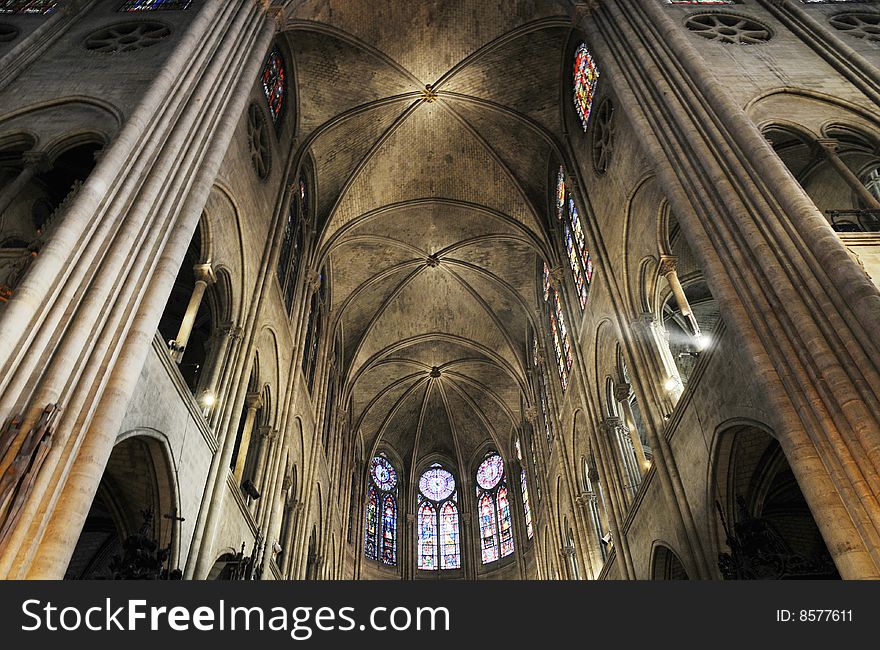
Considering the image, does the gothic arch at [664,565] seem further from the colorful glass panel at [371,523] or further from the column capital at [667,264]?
the colorful glass panel at [371,523]

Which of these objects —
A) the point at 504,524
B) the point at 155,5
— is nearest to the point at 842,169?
the point at 155,5

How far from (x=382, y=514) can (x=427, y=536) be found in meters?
2.07

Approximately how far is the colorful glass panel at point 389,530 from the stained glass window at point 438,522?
3.42 feet

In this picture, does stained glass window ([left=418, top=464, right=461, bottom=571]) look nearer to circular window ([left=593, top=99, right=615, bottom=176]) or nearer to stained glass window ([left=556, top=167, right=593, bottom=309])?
stained glass window ([left=556, top=167, right=593, bottom=309])

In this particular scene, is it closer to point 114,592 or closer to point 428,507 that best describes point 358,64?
point 114,592


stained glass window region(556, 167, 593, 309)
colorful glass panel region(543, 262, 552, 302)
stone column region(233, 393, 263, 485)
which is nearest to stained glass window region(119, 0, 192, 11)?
stone column region(233, 393, 263, 485)

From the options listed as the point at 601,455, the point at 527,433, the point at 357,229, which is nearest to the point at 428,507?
the point at 527,433

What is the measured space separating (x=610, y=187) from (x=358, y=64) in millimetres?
7517

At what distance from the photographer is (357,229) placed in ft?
67.4

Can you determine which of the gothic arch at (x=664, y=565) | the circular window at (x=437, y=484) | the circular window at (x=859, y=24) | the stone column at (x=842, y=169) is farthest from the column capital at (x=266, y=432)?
the circular window at (x=437, y=484)

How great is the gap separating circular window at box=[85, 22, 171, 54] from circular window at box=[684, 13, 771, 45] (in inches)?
381

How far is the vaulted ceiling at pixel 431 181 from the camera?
16.7 meters

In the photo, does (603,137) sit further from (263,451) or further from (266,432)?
(263,451)

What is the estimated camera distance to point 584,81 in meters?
15.9
